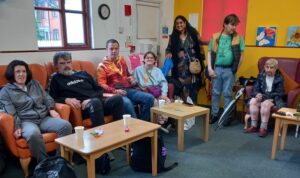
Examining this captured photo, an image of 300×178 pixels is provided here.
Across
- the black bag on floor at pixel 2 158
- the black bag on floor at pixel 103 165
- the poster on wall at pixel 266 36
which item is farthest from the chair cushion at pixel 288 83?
the black bag on floor at pixel 2 158

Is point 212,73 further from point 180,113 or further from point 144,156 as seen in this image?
point 144,156

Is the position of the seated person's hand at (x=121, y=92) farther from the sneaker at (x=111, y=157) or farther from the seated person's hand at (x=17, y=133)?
the seated person's hand at (x=17, y=133)

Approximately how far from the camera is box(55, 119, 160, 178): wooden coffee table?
192cm

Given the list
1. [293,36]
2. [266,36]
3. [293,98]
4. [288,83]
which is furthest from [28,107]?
[293,36]

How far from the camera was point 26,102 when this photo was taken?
2.60 meters

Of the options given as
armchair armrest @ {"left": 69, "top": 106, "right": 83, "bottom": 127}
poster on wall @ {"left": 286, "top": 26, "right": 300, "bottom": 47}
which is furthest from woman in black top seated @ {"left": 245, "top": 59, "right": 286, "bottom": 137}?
armchair armrest @ {"left": 69, "top": 106, "right": 83, "bottom": 127}

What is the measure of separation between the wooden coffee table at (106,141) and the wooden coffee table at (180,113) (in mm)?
583

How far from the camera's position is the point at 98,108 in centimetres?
285

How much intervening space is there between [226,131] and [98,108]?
5.87 ft

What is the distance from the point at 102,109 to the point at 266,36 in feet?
9.11

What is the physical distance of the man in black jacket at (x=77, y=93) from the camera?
2.89 meters

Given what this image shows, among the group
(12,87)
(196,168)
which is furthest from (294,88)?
(12,87)

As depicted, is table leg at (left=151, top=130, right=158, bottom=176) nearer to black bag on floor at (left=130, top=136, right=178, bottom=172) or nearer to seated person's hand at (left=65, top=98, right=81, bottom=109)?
black bag on floor at (left=130, top=136, right=178, bottom=172)

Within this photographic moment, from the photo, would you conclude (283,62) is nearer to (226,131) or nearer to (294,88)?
(294,88)
